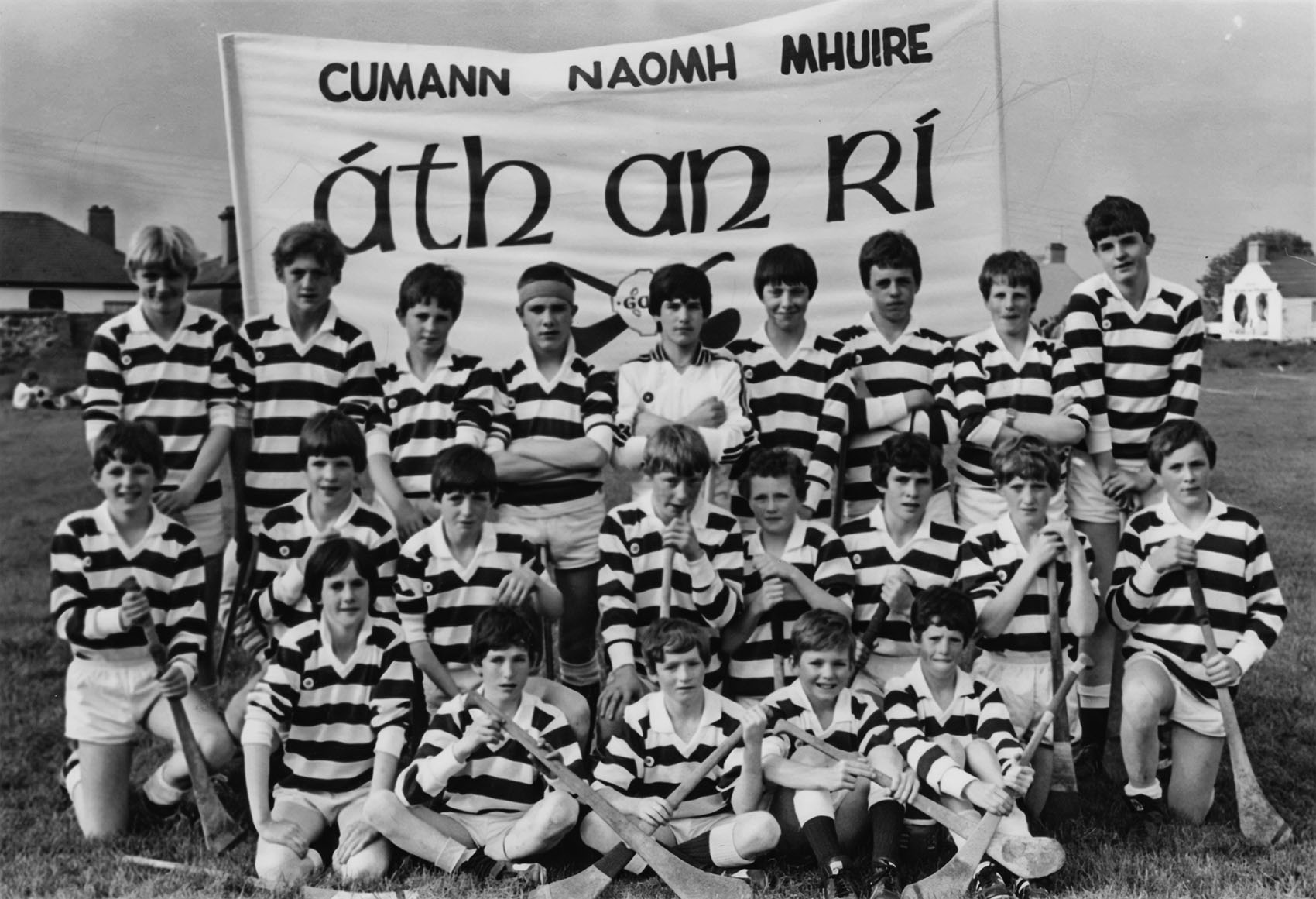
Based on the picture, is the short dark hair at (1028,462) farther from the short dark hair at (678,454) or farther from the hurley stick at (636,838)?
the hurley stick at (636,838)

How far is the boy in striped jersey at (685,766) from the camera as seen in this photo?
12.4 feet

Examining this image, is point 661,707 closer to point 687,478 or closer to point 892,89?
point 687,478

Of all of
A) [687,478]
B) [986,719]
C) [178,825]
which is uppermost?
[687,478]

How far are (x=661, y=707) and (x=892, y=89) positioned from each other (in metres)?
3.57

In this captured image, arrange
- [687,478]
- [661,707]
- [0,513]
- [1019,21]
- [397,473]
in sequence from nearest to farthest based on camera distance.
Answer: [661,707], [687,478], [397,473], [1019,21], [0,513]

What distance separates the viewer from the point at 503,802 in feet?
13.1

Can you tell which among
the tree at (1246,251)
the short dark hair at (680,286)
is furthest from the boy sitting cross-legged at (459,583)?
the tree at (1246,251)

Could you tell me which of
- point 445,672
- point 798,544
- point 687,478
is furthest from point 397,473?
point 798,544

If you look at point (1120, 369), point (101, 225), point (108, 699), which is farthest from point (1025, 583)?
point (101, 225)

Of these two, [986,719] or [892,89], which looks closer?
[986,719]

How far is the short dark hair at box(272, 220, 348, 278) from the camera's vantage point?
15.8 feet

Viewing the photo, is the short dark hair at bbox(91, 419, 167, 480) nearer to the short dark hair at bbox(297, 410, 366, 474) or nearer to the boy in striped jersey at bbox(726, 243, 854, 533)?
the short dark hair at bbox(297, 410, 366, 474)

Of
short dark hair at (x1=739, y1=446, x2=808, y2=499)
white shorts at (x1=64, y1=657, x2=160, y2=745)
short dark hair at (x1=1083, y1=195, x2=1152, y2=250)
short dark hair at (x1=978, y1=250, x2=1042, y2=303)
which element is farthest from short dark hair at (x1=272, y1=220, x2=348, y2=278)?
short dark hair at (x1=1083, y1=195, x2=1152, y2=250)

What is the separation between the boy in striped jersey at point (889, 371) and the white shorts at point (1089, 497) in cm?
68
